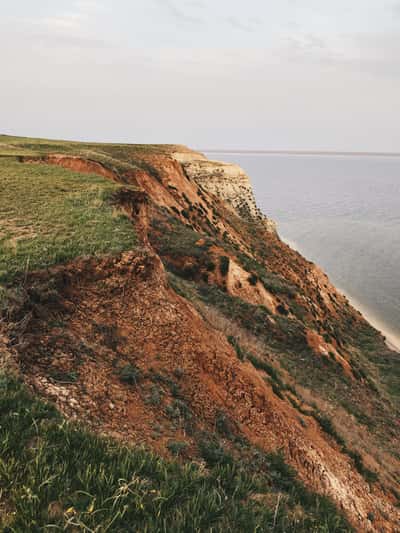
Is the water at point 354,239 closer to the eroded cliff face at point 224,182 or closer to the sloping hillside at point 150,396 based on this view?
the eroded cliff face at point 224,182

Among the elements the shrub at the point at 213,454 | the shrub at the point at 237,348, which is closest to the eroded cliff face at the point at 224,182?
the shrub at the point at 237,348

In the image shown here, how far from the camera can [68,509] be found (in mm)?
2826

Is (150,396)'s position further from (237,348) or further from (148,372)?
(237,348)

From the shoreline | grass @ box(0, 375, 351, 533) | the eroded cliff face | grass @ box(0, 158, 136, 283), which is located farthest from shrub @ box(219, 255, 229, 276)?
the eroded cliff face

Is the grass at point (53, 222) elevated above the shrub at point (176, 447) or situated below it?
above

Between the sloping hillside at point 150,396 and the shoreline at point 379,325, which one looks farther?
the shoreline at point 379,325

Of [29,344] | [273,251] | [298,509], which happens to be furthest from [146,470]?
[273,251]

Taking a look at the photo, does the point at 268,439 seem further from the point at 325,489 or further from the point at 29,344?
the point at 29,344

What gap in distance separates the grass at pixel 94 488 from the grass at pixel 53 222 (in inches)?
186

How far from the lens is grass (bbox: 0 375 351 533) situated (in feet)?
9.39

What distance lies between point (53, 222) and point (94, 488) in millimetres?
9600

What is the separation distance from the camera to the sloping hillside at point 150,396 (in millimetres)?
3439

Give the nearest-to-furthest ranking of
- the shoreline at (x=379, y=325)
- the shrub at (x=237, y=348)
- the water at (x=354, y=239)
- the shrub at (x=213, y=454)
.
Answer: the shrub at (x=213, y=454), the shrub at (x=237, y=348), the shoreline at (x=379, y=325), the water at (x=354, y=239)

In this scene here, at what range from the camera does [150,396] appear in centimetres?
662
